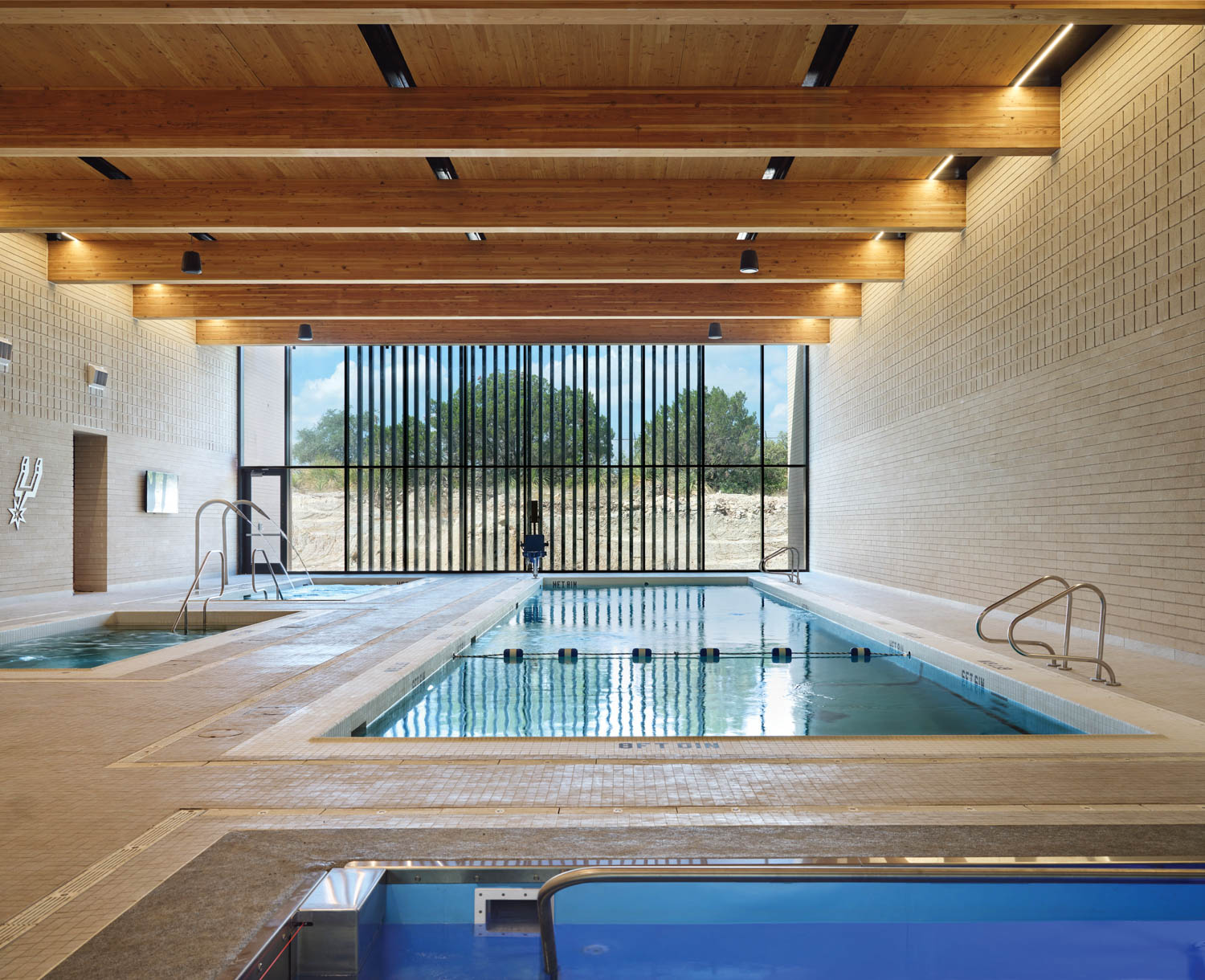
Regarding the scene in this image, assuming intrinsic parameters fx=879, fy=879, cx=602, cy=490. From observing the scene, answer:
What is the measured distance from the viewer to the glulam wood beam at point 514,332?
554 inches

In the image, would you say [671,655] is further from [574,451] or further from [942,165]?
[574,451]

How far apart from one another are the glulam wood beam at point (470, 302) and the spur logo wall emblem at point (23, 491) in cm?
312

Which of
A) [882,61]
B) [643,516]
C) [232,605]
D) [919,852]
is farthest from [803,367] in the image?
[919,852]

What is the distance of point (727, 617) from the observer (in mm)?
9875

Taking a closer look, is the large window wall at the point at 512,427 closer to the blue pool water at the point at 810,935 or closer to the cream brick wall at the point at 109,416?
the cream brick wall at the point at 109,416

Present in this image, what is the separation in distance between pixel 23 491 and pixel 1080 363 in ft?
34.9

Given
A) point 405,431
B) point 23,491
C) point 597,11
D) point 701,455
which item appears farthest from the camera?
point 405,431

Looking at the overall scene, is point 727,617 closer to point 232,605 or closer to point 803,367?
point 232,605

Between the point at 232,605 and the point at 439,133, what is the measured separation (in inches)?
195

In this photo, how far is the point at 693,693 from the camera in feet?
18.9

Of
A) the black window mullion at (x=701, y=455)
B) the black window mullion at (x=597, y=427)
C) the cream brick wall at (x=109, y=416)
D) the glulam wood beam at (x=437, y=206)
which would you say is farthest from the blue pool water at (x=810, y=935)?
the black window mullion at (x=597, y=427)

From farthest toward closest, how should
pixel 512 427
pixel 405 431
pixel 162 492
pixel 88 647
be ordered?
pixel 512 427, pixel 405 431, pixel 162 492, pixel 88 647

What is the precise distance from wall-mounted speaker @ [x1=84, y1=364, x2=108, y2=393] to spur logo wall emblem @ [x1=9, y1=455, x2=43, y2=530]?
1409 millimetres

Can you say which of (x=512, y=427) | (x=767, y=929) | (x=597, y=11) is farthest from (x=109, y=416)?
(x=767, y=929)
